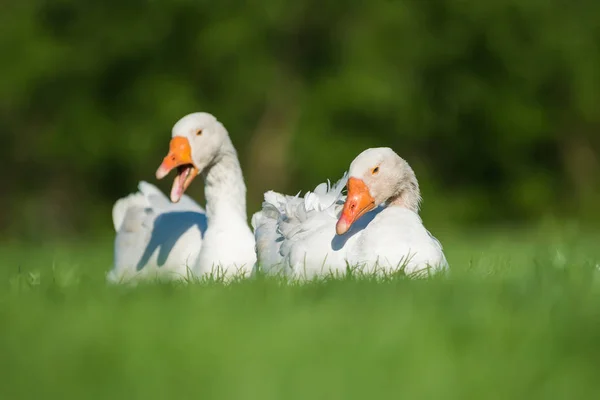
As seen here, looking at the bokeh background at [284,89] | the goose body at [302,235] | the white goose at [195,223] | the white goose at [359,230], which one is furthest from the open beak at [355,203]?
the bokeh background at [284,89]

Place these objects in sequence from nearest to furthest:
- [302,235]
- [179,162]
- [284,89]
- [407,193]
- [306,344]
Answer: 1. [306,344]
2. [302,235]
3. [407,193]
4. [179,162]
5. [284,89]

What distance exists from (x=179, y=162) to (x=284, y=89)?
19.3 meters

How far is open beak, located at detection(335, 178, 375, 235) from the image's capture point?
6398mm

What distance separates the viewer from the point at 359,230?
21.6 feet

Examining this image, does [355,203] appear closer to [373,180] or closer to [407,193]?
[373,180]

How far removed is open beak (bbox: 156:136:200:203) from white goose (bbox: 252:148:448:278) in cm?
78

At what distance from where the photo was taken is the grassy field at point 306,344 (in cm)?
343

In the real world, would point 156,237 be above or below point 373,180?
above

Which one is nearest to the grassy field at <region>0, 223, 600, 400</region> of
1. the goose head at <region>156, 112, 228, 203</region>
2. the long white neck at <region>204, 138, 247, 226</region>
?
the goose head at <region>156, 112, 228, 203</region>

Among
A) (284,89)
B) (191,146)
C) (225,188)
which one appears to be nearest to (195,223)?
(225,188)

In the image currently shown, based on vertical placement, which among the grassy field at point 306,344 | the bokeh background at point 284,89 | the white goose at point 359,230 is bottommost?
the grassy field at point 306,344

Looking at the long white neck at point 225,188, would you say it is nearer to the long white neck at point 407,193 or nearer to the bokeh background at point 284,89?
the long white neck at point 407,193

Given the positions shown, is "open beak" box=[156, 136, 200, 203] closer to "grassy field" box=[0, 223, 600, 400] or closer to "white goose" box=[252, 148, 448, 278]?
"white goose" box=[252, 148, 448, 278]

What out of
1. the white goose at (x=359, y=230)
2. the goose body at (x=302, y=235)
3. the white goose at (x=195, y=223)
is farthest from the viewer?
the white goose at (x=195, y=223)
